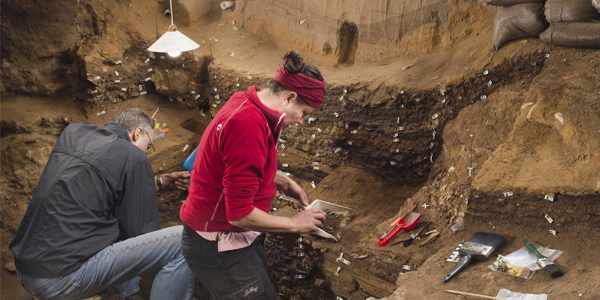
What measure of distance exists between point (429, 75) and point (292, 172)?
5.70 ft

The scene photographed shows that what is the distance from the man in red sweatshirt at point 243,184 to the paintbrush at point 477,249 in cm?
74

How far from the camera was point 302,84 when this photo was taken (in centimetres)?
209

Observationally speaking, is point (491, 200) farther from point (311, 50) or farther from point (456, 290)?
point (311, 50)

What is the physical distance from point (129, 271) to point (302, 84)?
1.61 m

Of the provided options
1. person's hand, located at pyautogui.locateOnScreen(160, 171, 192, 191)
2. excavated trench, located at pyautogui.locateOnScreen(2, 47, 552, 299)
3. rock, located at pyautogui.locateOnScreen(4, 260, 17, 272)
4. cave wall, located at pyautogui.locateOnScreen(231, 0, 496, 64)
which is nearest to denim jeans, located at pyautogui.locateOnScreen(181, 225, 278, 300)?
excavated trench, located at pyautogui.locateOnScreen(2, 47, 552, 299)

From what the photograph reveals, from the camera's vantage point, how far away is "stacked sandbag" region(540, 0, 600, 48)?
288cm

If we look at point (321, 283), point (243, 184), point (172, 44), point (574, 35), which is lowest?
point (321, 283)

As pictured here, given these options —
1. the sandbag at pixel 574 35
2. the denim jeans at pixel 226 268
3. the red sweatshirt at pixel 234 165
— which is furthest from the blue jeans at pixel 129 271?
the sandbag at pixel 574 35

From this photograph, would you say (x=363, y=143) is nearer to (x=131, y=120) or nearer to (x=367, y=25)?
(x=367, y=25)

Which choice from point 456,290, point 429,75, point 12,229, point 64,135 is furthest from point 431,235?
point 12,229

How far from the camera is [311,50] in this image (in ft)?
16.3

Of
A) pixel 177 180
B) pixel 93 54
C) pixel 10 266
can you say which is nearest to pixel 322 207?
pixel 177 180

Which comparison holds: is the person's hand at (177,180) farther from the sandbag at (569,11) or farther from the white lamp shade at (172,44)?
the sandbag at (569,11)

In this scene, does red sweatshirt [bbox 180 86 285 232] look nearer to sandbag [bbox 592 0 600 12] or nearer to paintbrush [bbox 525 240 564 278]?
paintbrush [bbox 525 240 564 278]
